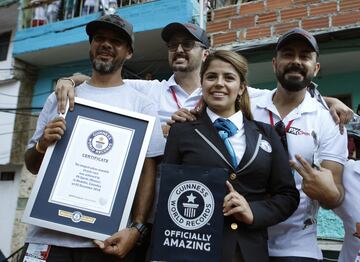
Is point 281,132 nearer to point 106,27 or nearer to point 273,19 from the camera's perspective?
point 106,27

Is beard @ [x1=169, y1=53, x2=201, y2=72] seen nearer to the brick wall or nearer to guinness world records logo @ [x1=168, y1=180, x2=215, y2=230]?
guinness world records logo @ [x1=168, y1=180, x2=215, y2=230]

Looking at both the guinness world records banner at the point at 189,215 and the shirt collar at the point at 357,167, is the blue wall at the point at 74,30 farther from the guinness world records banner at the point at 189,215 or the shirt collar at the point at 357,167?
the guinness world records banner at the point at 189,215

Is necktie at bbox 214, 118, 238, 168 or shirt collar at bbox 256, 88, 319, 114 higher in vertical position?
shirt collar at bbox 256, 88, 319, 114

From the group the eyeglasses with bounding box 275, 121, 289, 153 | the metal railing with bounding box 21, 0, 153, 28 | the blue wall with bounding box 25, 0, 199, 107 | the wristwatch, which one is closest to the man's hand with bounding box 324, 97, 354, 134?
the eyeglasses with bounding box 275, 121, 289, 153

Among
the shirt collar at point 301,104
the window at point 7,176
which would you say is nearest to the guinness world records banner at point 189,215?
the shirt collar at point 301,104

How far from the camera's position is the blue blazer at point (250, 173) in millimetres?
1907

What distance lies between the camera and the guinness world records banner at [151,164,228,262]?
181 cm

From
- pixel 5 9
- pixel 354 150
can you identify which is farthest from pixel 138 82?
pixel 5 9

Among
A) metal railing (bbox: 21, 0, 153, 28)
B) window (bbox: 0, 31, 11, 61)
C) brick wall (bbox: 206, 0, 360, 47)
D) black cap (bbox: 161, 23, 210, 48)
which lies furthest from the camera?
window (bbox: 0, 31, 11, 61)

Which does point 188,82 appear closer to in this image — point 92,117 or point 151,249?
point 92,117

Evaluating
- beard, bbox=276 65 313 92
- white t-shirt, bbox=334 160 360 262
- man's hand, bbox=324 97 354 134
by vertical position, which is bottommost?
white t-shirt, bbox=334 160 360 262

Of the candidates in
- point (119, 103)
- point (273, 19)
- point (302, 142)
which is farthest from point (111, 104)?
point (273, 19)

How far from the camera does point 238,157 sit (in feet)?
6.69

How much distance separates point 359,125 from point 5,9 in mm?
9864
